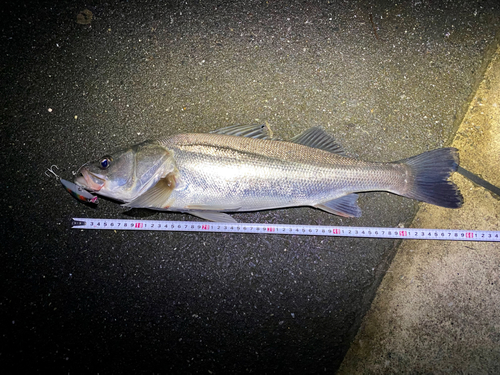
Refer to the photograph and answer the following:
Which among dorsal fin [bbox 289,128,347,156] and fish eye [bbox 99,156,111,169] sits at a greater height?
fish eye [bbox 99,156,111,169]

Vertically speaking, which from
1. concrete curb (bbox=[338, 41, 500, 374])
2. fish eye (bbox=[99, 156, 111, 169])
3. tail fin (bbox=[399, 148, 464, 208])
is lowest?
concrete curb (bbox=[338, 41, 500, 374])

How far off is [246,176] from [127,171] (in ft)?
3.41

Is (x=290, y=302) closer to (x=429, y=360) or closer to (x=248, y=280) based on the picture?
(x=248, y=280)

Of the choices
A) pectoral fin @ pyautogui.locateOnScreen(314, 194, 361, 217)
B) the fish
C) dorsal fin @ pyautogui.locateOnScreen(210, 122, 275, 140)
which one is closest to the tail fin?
the fish

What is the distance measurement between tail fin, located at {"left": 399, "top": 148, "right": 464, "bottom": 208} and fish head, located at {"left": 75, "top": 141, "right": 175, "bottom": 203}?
7.26 feet

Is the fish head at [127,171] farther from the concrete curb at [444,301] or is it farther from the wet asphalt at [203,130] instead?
the concrete curb at [444,301]

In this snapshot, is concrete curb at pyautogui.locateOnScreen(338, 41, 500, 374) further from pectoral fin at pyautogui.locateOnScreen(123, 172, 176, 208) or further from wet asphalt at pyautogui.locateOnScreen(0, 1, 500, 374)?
pectoral fin at pyautogui.locateOnScreen(123, 172, 176, 208)

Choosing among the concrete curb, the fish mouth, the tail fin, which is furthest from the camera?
the concrete curb

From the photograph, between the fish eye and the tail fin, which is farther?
the tail fin

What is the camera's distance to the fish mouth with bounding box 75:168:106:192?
103 inches

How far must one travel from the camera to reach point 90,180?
2.61 metres

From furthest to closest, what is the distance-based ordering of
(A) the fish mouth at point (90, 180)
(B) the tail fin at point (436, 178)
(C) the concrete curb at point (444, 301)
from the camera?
(C) the concrete curb at point (444, 301) → (B) the tail fin at point (436, 178) → (A) the fish mouth at point (90, 180)

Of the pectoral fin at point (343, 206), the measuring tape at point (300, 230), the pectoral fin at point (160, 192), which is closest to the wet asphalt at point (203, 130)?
the measuring tape at point (300, 230)

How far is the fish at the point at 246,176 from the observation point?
103 inches
